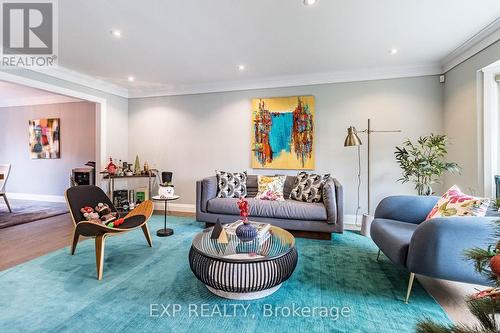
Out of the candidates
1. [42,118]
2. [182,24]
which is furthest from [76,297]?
[42,118]

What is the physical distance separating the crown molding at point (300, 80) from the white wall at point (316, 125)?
0.08 meters

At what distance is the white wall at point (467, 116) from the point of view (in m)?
2.97

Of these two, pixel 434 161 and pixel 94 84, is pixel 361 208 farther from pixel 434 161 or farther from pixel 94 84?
pixel 94 84

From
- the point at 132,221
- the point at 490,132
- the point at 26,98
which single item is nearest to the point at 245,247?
the point at 132,221

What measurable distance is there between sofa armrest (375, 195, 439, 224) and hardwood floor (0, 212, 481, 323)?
58 centimetres

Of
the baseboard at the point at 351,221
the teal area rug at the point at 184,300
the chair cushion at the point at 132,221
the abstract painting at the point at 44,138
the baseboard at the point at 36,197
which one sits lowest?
the teal area rug at the point at 184,300

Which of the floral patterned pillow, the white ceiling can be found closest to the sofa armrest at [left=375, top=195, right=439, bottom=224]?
the floral patterned pillow

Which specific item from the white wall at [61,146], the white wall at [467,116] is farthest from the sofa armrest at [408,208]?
the white wall at [61,146]

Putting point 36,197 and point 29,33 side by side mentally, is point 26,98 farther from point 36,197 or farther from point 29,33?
point 29,33

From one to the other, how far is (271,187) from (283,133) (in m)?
1.05

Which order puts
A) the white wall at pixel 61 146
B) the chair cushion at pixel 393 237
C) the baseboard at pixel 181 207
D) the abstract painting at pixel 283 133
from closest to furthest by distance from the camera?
the chair cushion at pixel 393 237
the abstract painting at pixel 283 133
the baseboard at pixel 181 207
the white wall at pixel 61 146

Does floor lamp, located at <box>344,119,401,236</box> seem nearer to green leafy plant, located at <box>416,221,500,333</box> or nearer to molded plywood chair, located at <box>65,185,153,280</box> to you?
molded plywood chair, located at <box>65,185,153,280</box>

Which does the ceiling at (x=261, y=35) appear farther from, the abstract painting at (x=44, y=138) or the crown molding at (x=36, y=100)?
the abstract painting at (x=44, y=138)

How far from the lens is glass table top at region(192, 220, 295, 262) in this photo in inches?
71.8
